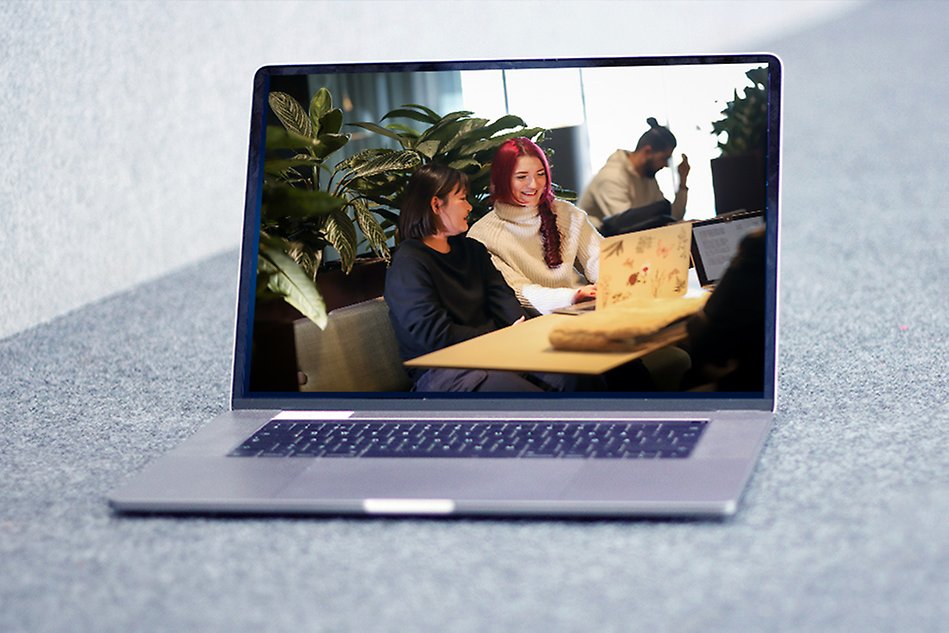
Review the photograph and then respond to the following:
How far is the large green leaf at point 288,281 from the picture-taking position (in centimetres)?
95

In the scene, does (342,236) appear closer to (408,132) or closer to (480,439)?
(408,132)

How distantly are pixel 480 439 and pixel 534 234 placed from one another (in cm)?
17

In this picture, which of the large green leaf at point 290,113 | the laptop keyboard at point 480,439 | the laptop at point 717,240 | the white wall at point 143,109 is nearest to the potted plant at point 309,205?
the large green leaf at point 290,113

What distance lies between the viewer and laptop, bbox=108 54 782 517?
0.77 metres

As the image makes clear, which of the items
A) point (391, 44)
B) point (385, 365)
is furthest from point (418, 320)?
point (391, 44)

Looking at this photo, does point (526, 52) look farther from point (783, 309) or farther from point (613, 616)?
point (613, 616)

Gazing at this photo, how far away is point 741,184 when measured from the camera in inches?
35.2

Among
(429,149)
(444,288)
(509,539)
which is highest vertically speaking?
(429,149)

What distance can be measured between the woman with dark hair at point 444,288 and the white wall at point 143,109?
0.74 m

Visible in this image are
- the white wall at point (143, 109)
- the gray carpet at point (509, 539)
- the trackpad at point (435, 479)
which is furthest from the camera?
the white wall at point (143, 109)

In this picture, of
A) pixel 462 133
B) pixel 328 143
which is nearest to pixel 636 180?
pixel 462 133

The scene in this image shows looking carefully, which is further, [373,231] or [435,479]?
[373,231]

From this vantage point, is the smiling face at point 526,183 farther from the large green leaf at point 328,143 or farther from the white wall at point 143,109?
the white wall at point 143,109

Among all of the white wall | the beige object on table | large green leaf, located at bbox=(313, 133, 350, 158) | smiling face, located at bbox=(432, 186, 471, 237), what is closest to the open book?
the beige object on table
